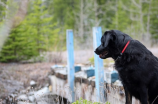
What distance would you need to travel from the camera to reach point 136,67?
2.82 metres

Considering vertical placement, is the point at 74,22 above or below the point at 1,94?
above

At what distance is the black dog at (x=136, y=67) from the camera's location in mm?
2824

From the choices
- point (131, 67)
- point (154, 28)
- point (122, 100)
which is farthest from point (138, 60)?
point (154, 28)

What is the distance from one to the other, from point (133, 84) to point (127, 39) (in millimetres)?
689

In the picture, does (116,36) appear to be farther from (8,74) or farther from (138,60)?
(8,74)

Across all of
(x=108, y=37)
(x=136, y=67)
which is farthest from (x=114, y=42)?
(x=136, y=67)

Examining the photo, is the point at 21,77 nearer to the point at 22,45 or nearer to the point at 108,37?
the point at 22,45

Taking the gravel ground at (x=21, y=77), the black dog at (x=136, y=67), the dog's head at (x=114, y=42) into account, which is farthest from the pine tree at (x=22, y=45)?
the black dog at (x=136, y=67)

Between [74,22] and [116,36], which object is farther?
[74,22]

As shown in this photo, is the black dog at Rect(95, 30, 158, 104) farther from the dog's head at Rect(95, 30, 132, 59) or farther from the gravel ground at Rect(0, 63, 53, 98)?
the gravel ground at Rect(0, 63, 53, 98)

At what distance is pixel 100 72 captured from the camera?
13.7 ft

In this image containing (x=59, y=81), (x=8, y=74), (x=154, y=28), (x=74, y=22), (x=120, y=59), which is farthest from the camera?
(x=74, y=22)

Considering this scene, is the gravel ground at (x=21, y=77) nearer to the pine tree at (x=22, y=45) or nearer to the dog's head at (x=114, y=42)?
the pine tree at (x=22, y=45)

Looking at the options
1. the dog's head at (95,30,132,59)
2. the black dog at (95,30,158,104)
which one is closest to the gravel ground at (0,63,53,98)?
the dog's head at (95,30,132,59)
